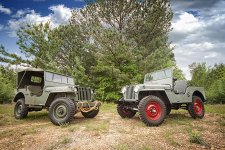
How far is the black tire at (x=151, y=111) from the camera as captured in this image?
305 inches

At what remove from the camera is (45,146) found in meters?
5.32

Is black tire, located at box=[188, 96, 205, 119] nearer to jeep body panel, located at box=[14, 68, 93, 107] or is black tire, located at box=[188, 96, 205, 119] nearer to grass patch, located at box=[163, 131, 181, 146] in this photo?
grass patch, located at box=[163, 131, 181, 146]

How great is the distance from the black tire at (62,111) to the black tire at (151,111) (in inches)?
95.7

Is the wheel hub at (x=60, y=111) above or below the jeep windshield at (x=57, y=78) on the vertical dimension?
below

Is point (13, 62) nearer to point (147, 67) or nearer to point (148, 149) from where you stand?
point (147, 67)

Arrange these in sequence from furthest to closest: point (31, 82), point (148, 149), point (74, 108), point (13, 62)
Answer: point (13, 62) < point (31, 82) < point (74, 108) < point (148, 149)

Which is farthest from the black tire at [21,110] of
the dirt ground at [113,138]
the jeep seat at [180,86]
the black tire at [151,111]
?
the jeep seat at [180,86]

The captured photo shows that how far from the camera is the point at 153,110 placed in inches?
314

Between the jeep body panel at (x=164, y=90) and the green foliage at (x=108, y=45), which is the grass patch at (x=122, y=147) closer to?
the jeep body panel at (x=164, y=90)

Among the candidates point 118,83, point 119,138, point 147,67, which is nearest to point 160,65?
point 147,67

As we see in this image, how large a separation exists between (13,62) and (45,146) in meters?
22.1

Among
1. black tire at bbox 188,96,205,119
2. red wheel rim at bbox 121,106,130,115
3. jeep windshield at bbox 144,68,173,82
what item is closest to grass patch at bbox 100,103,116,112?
red wheel rim at bbox 121,106,130,115

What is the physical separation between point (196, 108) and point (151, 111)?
273 cm

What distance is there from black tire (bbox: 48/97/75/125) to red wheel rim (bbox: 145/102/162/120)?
8.67 feet
